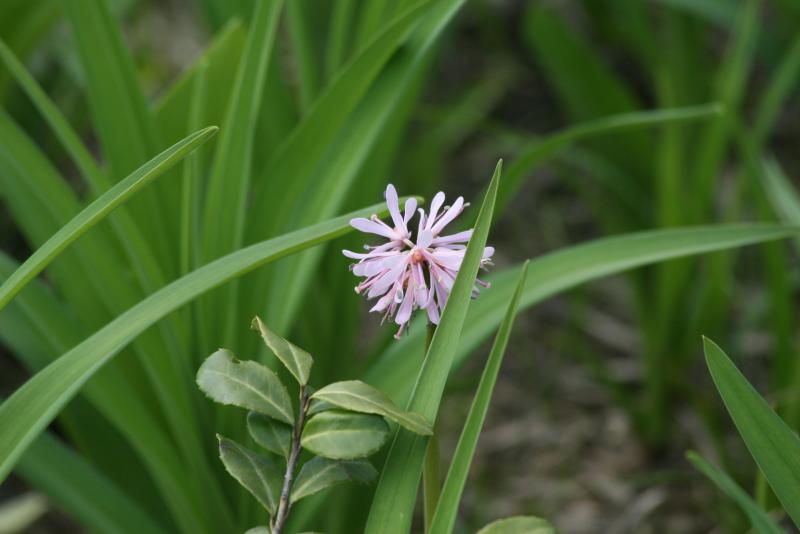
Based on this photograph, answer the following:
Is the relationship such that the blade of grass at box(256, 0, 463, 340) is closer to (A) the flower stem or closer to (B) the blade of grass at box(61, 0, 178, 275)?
(B) the blade of grass at box(61, 0, 178, 275)


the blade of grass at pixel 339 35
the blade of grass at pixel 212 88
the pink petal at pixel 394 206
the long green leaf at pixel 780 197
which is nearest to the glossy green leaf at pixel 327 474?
the pink petal at pixel 394 206

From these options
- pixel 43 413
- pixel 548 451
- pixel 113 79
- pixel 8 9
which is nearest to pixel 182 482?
pixel 43 413

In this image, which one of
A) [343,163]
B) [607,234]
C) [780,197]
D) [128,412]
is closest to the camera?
[128,412]

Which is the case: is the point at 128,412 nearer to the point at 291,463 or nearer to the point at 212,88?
the point at 291,463

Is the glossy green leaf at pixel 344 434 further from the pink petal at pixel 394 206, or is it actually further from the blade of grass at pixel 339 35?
the blade of grass at pixel 339 35

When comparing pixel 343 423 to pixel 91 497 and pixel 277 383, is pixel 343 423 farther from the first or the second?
pixel 91 497

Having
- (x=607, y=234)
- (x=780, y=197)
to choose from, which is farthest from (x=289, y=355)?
(x=607, y=234)
